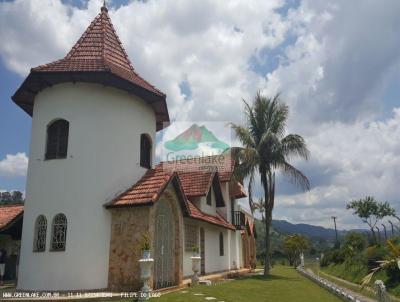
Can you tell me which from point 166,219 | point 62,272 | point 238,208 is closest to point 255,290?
point 166,219

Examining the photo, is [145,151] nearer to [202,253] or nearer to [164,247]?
[164,247]

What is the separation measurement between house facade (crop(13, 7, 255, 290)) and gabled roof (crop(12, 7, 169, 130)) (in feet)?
0.13

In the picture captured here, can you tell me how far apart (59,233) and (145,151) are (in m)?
4.64

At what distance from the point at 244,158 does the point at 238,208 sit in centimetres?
795

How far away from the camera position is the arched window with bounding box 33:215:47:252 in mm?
12375

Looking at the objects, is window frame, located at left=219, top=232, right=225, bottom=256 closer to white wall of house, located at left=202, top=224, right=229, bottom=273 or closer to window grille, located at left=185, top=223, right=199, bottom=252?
white wall of house, located at left=202, top=224, right=229, bottom=273

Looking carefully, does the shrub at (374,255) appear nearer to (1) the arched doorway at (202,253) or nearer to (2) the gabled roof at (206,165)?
(1) the arched doorway at (202,253)

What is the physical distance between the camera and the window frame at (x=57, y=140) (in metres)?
13.2

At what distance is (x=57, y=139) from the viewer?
1341 centimetres

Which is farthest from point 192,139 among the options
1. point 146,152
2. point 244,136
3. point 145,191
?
point 145,191

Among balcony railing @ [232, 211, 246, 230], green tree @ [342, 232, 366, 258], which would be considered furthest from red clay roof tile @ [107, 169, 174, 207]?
green tree @ [342, 232, 366, 258]

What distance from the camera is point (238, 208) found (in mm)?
27000

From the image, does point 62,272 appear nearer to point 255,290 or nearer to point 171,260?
point 171,260

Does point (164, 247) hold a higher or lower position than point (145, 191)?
lower
